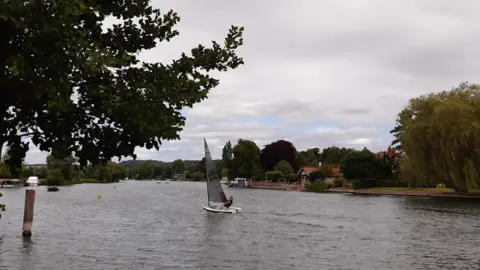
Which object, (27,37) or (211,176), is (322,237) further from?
(27,37)

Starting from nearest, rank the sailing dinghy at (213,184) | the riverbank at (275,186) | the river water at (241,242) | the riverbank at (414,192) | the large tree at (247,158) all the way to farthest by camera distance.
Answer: the river water at (241,242) < the sailing dinghy at (213,184) < the riverbank at (414,192) < the riverbank at (275,186) < the large tree at (247,158)

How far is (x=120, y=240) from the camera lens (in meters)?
33.8

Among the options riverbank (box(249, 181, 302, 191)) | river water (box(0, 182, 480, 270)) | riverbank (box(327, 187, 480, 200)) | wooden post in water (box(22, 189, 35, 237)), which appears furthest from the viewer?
riverbank (box(249, 181, 302, 191))

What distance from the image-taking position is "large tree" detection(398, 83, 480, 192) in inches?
2849

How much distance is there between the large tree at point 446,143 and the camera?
72.4 metres

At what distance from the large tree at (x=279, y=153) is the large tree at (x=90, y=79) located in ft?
588

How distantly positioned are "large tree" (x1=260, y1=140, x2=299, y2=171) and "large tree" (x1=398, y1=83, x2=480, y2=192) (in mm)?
107965

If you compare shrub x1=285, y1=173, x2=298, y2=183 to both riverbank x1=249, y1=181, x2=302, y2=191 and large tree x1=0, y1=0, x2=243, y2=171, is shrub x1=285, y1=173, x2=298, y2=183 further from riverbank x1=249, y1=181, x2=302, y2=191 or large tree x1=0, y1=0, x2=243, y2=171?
large tree x1=0, y1=0, x2=243, y2=171

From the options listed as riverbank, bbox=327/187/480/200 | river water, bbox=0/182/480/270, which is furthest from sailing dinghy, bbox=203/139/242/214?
riverbank, bbox=327/187/480/200

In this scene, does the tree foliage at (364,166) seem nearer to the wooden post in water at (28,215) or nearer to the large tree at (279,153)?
the large tree at (279,153)

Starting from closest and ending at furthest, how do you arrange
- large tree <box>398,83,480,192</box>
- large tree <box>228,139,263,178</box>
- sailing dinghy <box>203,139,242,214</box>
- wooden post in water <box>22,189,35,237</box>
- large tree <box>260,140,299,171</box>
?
1. wooden post in water <box>22,189,35,237</box>
2. sailing dinghy <box>203,139,242,214</box>
3. large tree <box>398,83,480,192</box>
4. large tree <box>260,140,299,171</box>
5. large tree <box>228,139,263,178</box>

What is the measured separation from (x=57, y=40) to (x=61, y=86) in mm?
594

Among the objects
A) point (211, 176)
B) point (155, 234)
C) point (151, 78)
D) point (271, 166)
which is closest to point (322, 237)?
point (155, 234)

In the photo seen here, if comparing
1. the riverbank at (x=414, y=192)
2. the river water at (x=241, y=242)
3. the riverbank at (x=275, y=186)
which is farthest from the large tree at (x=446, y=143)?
the riverbank at (x=275, y=186)
